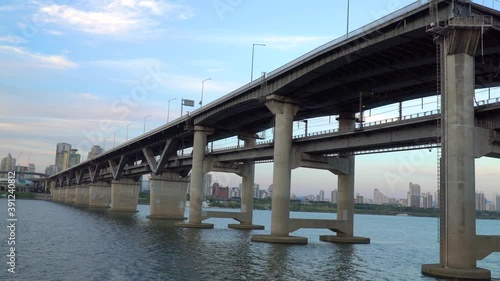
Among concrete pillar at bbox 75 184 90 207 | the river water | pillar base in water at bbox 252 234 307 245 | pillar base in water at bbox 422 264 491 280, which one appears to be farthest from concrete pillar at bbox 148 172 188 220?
concrete pillar at bbox 75 184 90 207

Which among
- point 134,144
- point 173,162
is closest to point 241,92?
point 173,162

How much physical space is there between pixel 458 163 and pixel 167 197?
258ft

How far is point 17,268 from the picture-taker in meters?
27.6

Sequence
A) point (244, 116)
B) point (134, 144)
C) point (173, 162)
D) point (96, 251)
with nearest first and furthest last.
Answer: point (96, 251) < point (244, 116) < point (173, 162) < point (134, 144)

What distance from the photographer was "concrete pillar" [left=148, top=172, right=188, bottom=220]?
98688 millimetres

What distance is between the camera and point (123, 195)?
130500 millimetres

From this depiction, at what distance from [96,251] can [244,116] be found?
37370 mm

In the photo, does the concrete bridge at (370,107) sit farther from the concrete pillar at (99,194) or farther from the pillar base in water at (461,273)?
the concrete pillar at (99,194)

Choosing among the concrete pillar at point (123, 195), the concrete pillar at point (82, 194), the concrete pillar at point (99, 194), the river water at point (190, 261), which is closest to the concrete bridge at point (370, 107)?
the river water at point (190, 261)

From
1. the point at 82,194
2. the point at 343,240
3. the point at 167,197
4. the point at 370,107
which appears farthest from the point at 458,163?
the point at 82,194

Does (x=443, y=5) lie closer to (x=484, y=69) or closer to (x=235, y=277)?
(x=484, y=69)

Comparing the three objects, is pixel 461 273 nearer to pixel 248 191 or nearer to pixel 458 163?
pixel 458 163

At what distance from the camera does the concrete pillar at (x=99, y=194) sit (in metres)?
159

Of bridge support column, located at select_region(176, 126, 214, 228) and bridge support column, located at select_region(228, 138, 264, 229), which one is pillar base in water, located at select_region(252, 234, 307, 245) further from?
bridge support column, located at select_region(228, 138, 264, 229)
